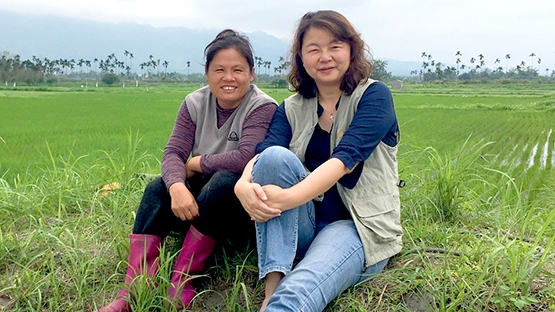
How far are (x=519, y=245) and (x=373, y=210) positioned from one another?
1.85ft

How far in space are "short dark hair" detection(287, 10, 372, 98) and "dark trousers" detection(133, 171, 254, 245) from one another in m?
0.48

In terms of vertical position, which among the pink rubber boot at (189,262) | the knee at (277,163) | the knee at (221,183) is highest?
the knee at (277,163)

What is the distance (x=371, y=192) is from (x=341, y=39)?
580mm

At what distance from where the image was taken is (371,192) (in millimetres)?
1804

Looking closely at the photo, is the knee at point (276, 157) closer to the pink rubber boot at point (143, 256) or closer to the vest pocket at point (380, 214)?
the vest pocket at point (380, 214)

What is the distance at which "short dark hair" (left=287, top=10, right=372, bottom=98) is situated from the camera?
1842 millimetres

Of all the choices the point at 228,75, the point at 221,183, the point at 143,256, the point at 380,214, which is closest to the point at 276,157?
the point at 221,183

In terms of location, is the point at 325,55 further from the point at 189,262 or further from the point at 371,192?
the point at 189,262

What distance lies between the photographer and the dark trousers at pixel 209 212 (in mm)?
1863

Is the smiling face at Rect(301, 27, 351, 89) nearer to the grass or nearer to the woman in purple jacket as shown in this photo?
the woman in purple jacket

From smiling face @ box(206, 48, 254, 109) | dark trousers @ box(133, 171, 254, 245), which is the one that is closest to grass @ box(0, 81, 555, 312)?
dark trousers @ box(133, 171, 254, 245)

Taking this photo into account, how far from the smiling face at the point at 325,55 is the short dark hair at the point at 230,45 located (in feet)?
1.06

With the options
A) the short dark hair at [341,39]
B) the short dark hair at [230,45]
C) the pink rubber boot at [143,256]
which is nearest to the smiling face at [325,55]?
the short dark hair at [341,39]

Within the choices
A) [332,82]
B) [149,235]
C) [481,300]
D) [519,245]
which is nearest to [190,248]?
[149,235]
